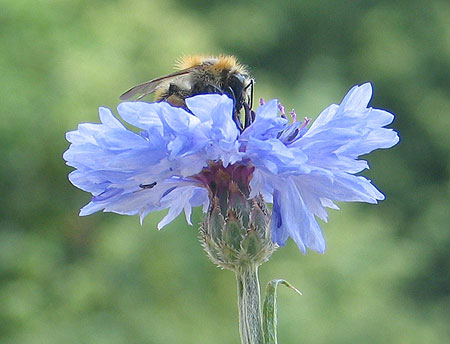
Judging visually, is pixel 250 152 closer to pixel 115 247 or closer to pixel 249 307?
pixel 249 307

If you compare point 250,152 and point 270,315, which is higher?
point 250,152

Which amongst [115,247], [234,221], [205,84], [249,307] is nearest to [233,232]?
[234,221]

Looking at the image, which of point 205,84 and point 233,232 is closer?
point 233,232

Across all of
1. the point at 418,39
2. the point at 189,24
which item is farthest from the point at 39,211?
the point at 418,39

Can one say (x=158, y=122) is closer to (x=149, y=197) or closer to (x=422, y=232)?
(x=149, y=197)

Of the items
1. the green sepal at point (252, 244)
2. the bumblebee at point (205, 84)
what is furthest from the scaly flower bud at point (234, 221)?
the bumblebee at point (205, 84)

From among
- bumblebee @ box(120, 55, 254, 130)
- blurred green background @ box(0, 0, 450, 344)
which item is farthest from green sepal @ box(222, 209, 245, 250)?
blurred green background @ box(0, 0, 450, 344)
